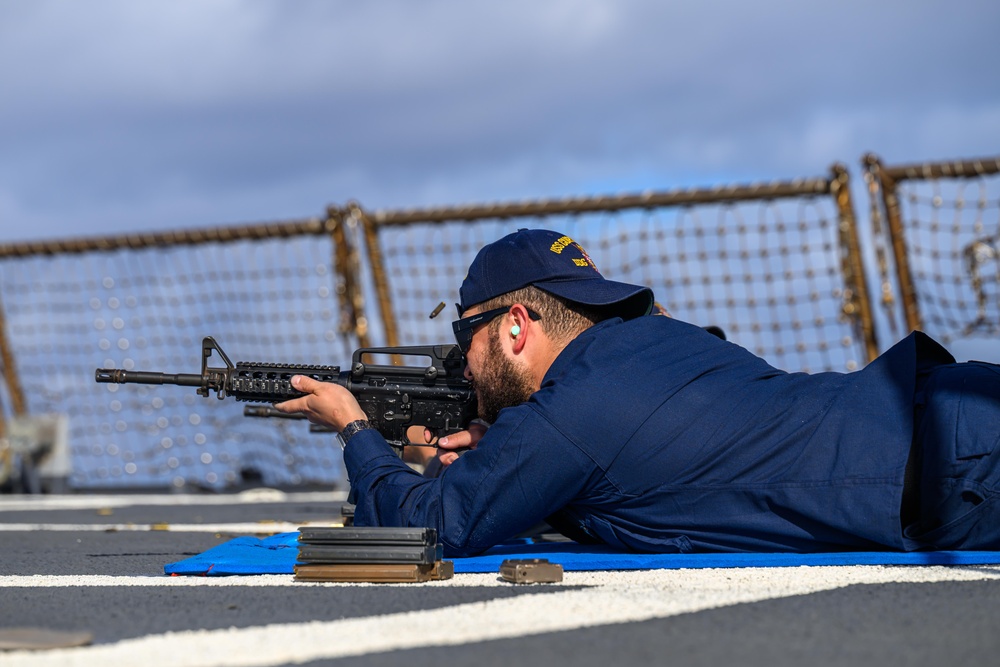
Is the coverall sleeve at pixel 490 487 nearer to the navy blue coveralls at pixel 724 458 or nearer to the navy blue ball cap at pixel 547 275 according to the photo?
the navy blue coveralls at pixel 724 458

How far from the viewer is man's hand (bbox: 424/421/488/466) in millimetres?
3840

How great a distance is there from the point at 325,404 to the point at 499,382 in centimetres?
59

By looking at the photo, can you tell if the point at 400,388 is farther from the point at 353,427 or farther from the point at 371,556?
the point at 371,556

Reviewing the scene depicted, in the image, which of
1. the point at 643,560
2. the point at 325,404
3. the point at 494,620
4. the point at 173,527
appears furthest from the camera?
the point at 173,527

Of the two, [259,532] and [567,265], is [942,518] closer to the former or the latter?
[567,265]

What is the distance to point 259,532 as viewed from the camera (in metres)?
5.05

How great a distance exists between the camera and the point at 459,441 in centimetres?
384

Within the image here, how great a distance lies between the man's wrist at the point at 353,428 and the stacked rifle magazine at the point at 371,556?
0.50 meters

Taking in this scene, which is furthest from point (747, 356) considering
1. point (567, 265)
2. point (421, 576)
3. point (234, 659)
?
point (234, 659)

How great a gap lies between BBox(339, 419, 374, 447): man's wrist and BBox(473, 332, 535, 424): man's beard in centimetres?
39

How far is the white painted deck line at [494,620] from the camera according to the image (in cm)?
206

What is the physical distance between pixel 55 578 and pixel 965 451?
2.58 metres

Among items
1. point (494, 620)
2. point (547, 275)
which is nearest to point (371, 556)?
point (494, 620)

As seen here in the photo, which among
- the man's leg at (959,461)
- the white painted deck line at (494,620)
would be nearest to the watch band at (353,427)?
the white painted deck line at (494,620)
